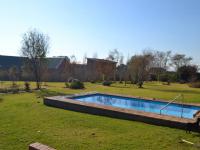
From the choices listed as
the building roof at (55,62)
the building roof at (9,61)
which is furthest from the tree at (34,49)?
the building roof at (9,61)

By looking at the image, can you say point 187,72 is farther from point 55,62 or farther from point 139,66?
point 55,62

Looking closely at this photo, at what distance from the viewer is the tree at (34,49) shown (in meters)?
24.6

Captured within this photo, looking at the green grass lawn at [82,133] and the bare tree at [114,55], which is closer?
the green grass lawn at [82,133]

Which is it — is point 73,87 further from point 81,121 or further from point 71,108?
point 81,121

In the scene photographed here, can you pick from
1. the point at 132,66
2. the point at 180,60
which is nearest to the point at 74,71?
the point at 132,66

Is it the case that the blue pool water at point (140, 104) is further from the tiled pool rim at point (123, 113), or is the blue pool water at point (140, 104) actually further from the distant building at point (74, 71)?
the distant building at point (74, 71)

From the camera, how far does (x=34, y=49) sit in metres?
24.6

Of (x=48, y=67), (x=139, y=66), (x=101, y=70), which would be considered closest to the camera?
(x=139, y=66)

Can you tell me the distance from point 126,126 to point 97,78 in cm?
3336

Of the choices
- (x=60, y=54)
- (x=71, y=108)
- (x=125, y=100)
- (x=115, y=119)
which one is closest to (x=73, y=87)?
(x=125, y=100)

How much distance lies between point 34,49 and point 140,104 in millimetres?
15056

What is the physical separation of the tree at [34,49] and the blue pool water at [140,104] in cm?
1001

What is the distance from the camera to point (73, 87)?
80.9 feet

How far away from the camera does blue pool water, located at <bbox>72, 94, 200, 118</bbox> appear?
42.8 ft
